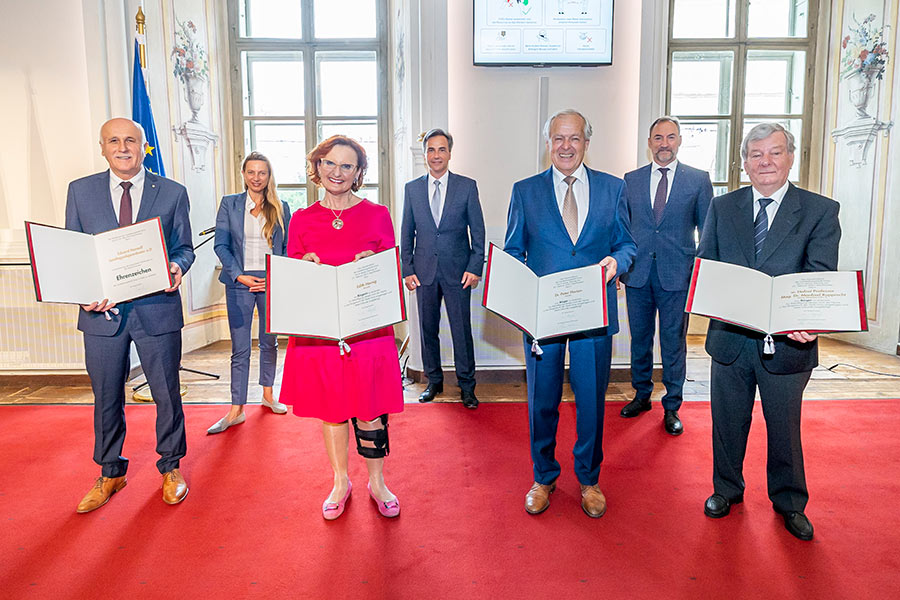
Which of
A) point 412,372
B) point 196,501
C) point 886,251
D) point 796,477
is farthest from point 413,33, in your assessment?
point 886,251

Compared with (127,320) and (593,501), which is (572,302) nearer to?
(593,501)

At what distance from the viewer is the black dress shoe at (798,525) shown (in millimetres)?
2311

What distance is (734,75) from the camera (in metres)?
6.30

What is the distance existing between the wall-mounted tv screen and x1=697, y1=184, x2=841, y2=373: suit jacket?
2.33 metres

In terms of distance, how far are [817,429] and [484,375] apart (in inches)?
87.1

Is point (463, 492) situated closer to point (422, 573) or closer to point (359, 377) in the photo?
point (422, 573)

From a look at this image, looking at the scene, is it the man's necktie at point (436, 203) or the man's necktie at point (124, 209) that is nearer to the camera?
the man's necktie at point (124, 209)

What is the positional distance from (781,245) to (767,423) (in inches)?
28.6

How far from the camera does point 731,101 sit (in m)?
6.35

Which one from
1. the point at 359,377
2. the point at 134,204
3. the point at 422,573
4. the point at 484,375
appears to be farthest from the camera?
the point at 484,375

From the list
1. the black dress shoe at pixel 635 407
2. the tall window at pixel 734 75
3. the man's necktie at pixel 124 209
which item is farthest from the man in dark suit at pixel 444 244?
the tall window at pixel 734 75

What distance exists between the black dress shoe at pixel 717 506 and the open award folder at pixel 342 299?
5.13 feet

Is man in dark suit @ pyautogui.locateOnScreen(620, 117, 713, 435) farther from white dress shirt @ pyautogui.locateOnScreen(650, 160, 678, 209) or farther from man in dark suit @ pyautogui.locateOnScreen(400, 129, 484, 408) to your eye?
man in dark suit @ pyautogui.locateOnScreen(400, 129, 484, 408)

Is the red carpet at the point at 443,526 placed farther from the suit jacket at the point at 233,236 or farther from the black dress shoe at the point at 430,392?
the suit jacket at the point at 233,236
